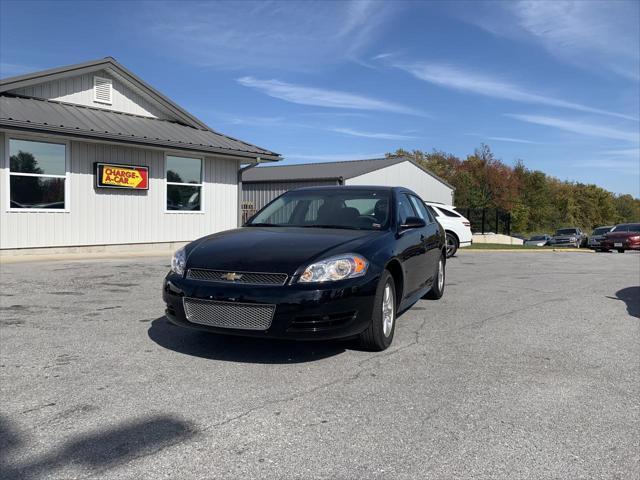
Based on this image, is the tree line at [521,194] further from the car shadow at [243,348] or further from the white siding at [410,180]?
the car shadow at [243,348]

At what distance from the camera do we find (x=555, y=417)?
3377mm

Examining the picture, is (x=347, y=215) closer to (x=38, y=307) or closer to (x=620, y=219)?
(x=38, y=307)

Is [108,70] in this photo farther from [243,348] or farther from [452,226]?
[243,348]

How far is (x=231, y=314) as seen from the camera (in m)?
4.14

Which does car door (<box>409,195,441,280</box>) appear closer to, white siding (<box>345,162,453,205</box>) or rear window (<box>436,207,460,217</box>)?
rear window (<box>436,207,460,217</box>)

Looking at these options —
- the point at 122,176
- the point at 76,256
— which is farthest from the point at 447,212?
the point at 76,256

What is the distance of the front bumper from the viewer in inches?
159

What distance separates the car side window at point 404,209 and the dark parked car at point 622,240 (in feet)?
62.5

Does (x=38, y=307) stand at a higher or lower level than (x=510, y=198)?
lower

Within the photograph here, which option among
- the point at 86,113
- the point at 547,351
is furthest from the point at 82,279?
the point at 547,351

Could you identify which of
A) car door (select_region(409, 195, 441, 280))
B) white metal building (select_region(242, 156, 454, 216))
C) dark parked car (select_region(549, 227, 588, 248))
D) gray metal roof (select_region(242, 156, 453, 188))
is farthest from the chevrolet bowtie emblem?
dark parked car (select_region(549, 227, 588, 248))

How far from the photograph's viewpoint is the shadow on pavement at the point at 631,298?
707 cm

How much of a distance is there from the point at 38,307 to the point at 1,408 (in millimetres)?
3442

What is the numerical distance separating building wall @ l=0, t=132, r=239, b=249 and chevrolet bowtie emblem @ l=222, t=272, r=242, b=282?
30.0 feet
